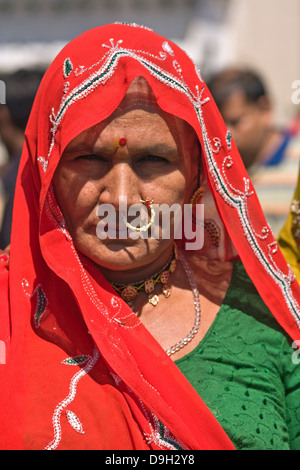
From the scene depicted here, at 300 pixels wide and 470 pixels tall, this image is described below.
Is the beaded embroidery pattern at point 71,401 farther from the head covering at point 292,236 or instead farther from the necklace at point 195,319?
the head covering at point 292,236

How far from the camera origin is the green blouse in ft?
6.87

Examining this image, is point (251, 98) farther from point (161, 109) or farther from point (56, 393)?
point (56, 393)

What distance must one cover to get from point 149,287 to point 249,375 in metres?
0.41

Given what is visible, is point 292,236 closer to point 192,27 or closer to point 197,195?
point 197,195

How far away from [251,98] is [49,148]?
2.86 meters

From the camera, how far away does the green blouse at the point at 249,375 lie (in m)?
2.09

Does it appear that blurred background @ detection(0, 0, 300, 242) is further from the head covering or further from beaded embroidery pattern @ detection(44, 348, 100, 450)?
beaded embroidery pattern @ detection(44, 348, 100, 450)

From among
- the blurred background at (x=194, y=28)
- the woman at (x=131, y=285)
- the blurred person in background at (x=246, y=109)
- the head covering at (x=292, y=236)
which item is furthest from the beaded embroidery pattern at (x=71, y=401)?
the blurred background at (x=194, y=28)

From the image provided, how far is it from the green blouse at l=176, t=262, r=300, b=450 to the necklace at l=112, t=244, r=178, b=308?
0.63 ft

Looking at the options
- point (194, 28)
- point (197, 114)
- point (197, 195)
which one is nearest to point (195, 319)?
point (197, 195)

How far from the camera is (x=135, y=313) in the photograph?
2.31 metres

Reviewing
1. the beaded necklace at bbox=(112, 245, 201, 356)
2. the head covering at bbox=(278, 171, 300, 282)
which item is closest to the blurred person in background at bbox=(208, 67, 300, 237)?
the head covering at bbox=(278, 171, 300, 282)

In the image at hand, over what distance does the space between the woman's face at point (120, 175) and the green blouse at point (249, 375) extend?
32cm
